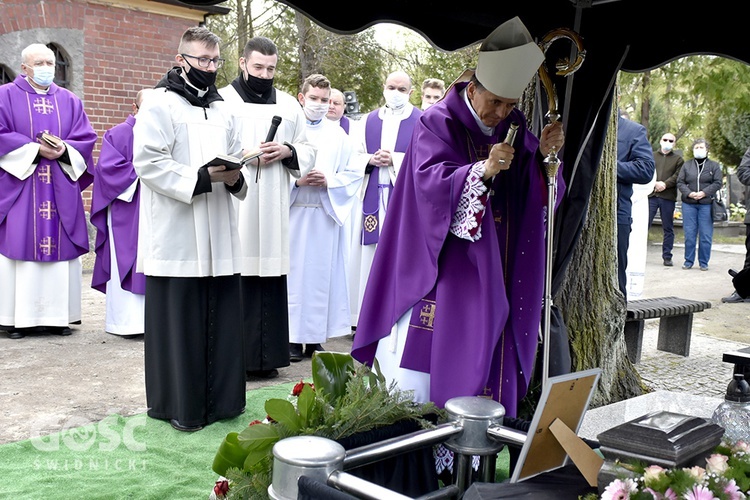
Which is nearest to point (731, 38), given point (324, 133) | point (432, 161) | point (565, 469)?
point (432, 161)

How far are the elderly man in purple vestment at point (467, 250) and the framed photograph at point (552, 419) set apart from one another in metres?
0.99

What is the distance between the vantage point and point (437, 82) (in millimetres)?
7746

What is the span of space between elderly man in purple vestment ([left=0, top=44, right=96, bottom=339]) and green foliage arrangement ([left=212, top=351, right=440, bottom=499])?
16.9 ft

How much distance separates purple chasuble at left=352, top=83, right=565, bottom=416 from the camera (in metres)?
3.38

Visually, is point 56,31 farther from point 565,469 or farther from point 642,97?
point 642,97

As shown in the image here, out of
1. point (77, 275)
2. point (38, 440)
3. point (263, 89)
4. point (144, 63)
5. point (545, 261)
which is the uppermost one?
point (144, 63)

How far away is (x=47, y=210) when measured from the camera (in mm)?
7145

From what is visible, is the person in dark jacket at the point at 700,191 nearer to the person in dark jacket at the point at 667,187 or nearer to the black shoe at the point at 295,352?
the person in dark jacket at the point at 667,187

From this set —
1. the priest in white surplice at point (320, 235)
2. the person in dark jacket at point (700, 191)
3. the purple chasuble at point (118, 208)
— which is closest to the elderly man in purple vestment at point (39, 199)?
the purple chasuble at point (118, 208)

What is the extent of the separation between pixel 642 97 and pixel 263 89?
54.7ft

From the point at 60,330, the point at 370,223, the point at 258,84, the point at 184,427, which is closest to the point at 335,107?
the point at 370,223

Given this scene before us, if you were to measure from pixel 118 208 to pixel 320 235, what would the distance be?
194cm

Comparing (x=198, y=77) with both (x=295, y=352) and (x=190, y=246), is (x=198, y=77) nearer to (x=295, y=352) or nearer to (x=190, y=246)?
(x=190, y=246)

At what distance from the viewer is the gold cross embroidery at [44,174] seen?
711 centimetres
